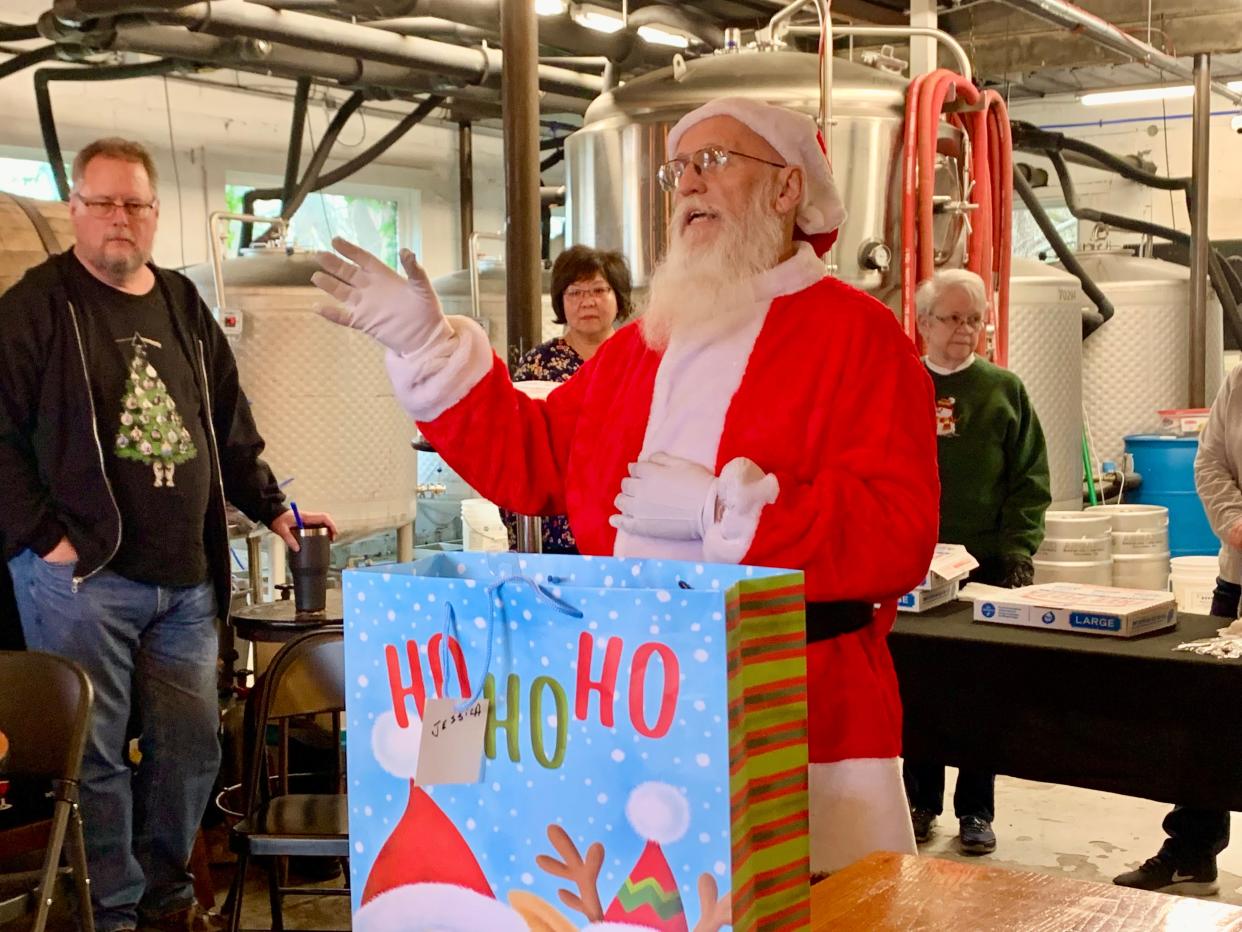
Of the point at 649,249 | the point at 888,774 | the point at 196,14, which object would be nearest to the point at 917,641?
the point at 888,774

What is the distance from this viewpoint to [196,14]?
5609 mm

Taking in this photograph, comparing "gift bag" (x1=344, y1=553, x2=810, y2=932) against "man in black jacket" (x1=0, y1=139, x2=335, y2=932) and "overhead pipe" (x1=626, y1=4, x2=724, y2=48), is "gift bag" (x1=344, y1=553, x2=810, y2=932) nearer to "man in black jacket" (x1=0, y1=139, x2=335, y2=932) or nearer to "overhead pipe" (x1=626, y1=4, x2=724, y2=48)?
"man in black jacket" (x1=0, y1=139, x2=335, y2=932)

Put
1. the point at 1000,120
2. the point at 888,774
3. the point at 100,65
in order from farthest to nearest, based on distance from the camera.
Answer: the point at 100,65 → the point at 1000,120 → the point at 888,774

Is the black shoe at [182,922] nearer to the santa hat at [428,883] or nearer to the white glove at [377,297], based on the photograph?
the white glove at [377,297]

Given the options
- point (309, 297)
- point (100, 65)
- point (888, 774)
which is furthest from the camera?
point (100, 65)

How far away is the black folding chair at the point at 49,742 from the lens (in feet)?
8.15

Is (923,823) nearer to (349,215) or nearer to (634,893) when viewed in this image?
(634,893)

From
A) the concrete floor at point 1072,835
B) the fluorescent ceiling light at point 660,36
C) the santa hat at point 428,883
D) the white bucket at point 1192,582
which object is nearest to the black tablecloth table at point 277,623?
the concrete floor at point 1072,835

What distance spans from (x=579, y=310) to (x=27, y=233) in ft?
→ 5.22

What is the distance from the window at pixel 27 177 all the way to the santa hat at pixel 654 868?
701cm

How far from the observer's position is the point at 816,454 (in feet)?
5.80

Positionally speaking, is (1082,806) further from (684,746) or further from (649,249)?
(684,746)

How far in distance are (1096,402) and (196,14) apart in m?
5.78

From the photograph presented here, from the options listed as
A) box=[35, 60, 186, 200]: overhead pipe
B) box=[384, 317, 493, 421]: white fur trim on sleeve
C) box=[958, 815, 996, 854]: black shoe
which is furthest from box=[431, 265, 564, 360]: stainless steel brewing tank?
box=[384, 317, 493, 421]: white fur trim on sleeve
